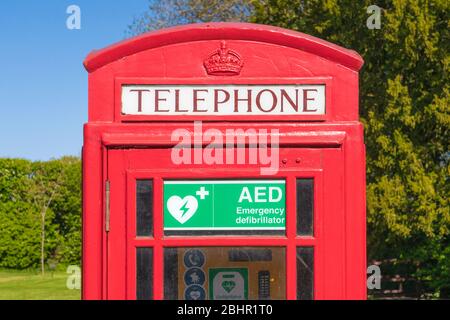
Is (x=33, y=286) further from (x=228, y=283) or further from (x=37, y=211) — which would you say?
(x=228, y=283)

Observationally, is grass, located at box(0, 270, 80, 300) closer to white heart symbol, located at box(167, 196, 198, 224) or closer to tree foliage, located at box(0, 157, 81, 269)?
tree foliage, located at box(0, 157, 81, 269)

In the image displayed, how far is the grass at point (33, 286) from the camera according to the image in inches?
580

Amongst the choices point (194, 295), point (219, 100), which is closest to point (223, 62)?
point (219, 100)

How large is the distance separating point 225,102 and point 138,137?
0.42 m

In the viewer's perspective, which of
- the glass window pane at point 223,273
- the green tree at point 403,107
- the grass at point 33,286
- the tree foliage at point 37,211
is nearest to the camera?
the glass window pane at point 223,273

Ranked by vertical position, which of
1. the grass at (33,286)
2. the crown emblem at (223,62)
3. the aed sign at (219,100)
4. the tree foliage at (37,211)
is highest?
the crown emblem at (223,62)

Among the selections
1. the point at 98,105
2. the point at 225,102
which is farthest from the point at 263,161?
the point at 98,105

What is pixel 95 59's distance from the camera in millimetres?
3381

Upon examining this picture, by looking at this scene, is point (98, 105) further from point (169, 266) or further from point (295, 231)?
point (295, 231)

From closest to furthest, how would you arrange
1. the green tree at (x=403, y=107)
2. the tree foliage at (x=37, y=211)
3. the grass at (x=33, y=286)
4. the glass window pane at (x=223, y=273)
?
the glass window pane at (x=223, y=273) → the green tree at (x=403, y=107) → the grass at (x=33, y=286) → the tree foliage at (x=37, y=211)

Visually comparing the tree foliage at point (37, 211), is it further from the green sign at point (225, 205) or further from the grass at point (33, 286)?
the green sign at point (225, 205)

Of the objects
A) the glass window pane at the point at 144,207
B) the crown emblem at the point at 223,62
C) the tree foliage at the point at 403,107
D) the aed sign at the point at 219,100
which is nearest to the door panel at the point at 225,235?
the glass window pane at the point at 144,207

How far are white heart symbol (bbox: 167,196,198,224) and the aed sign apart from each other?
388 mm

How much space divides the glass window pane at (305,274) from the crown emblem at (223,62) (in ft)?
2.82
